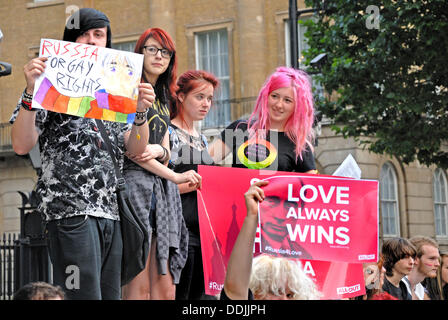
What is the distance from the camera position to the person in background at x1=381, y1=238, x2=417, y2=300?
7.41 m

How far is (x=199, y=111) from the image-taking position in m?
5.72

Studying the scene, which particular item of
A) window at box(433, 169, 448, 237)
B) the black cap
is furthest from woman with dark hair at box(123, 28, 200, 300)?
window at box(433, 169, 448, 237)

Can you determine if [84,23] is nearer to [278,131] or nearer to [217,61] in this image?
[278,131]

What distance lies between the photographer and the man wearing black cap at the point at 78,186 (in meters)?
4.38

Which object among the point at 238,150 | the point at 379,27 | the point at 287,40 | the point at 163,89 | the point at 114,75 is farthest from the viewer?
the point at 287,40

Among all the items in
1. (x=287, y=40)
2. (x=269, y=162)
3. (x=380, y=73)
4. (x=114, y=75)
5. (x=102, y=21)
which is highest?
(x=287, y=40)

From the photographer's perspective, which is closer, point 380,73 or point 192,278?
point 192,278

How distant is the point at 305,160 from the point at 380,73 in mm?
11043

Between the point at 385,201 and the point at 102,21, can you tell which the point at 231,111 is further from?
the point at 102,21

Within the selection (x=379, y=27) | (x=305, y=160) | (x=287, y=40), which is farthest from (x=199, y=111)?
(x=287, y=40)
